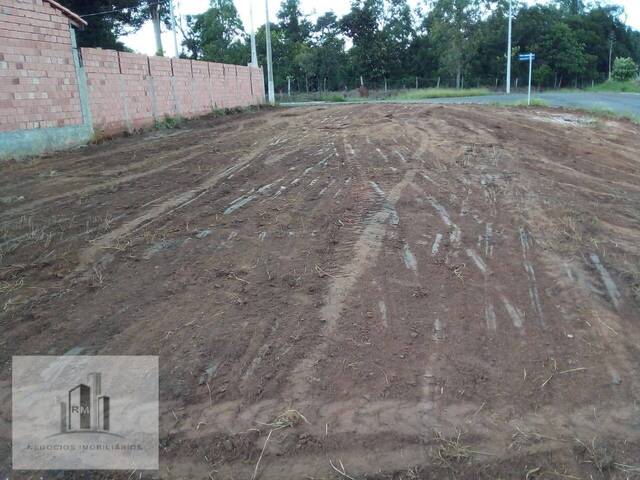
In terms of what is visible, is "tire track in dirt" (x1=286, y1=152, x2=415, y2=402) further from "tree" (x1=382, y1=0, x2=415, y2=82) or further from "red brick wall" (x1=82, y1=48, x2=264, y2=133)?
"tree" (x1=382, y1=0, x2=415, y2=82)

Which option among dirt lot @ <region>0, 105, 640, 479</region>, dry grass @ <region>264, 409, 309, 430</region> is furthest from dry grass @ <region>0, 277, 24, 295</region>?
dry grass @ <region>264, 409, 309, 430</region>

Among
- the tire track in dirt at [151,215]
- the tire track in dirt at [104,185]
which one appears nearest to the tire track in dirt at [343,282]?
the tire track in dirt at [151,215]

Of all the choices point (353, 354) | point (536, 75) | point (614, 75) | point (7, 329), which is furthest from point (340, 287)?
point (614, 75)

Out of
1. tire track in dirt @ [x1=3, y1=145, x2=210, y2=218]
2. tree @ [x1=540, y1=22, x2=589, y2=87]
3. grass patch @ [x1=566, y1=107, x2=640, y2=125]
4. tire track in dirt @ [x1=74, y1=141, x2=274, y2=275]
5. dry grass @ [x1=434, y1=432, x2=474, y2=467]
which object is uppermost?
tree @ [x1=540, y1=22, x2=589, y2=87]

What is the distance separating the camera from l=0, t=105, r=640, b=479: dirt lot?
2984 mm

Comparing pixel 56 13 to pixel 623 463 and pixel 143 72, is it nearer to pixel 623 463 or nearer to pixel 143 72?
pixel 143 72

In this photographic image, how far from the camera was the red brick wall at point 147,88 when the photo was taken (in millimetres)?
14664

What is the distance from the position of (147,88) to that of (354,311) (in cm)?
1557

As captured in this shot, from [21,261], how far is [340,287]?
3.47 m

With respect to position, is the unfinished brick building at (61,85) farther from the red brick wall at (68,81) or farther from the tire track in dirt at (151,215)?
the tire track in dirt at (151,215)

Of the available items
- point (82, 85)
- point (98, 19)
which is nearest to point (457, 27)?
point (98, 19)

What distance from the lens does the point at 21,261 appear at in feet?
17.7

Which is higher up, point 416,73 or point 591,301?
point 416,73

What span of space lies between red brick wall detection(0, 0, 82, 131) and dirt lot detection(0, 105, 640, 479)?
12.8 ft
